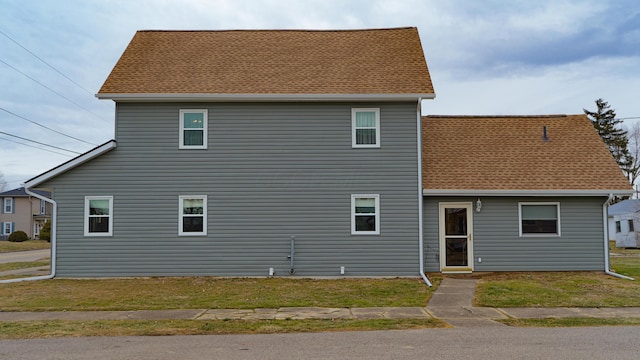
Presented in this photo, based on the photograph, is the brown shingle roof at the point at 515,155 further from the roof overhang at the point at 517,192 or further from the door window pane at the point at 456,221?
the door window pane at the point at 456,221

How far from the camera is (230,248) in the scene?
52.5ft

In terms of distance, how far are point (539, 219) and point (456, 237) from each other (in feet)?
8.25

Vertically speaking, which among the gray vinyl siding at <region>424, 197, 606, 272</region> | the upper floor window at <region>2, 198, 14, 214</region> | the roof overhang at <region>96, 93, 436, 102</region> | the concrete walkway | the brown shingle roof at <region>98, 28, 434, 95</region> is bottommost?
the concrete walkway

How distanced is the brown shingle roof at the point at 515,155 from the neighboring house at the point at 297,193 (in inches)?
3.4

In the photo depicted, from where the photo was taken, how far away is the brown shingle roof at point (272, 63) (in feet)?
53.3

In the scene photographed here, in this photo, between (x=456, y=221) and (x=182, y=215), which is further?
(x=456, y=221)

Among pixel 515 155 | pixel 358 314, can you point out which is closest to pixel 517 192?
pixel 515 155

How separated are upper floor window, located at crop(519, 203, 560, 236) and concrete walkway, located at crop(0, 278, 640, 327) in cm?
523

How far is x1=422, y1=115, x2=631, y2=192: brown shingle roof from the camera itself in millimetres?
16281

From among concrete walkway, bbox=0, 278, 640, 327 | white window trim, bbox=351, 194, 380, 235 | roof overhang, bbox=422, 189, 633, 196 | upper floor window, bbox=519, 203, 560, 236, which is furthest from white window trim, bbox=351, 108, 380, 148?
concrete walkway, bbox=0, 278, 640, 327

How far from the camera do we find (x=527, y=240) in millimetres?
16469

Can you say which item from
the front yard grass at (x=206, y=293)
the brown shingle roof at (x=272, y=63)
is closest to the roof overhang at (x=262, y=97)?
the brown shingle roof at (x=272, y=63)

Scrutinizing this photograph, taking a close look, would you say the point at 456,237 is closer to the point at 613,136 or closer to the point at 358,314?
the point at 358,314

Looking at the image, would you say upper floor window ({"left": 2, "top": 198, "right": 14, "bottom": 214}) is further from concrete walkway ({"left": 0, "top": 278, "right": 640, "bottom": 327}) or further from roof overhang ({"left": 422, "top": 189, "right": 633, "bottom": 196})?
roof overhang ({"left": 422, "top": 189, "right": 633, "bottom": 196})
